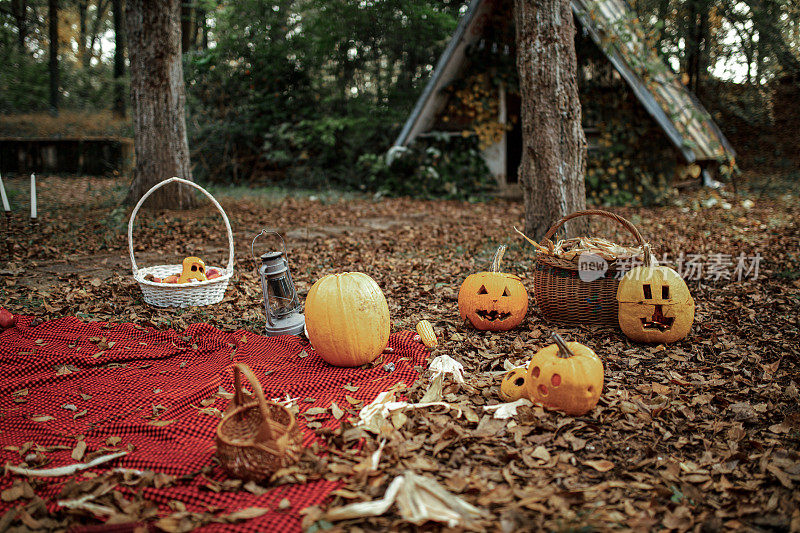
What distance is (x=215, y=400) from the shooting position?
115 inches

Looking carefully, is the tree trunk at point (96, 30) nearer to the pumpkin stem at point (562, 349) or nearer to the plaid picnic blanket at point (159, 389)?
the plaid picnic blanket at point (159, 389)

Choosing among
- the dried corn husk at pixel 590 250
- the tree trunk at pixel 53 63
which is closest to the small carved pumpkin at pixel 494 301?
the dried corn husk at pixel 590 250

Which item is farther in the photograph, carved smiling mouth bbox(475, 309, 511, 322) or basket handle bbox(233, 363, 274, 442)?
carved smiling mouth bbox(475, 309, 511, 322)

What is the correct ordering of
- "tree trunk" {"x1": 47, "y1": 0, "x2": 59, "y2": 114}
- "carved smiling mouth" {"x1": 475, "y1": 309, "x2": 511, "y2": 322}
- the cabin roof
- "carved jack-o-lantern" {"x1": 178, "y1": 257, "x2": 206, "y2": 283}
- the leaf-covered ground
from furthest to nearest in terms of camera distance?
"tree trunk" {"x1": 47, "y1": 0, "x2": 59, "y2": 114}
the cabin roof
"carved jack-o-lantern" {"x1": 178, "y1": 257, "x2": 206, "y2": 283}
"carved smiling mouth" {"x1": 475, "y1": 309, "x2": 511, "y2": 322}
the leaf-covered ground

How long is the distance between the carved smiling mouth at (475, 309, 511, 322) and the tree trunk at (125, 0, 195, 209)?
6.28m

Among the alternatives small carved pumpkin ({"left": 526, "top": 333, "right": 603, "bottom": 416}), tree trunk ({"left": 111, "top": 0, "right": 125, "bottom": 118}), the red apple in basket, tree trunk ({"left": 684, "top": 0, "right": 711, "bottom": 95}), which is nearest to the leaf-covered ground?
small carved pumpkin ({"left": 526, "top": 333, "right": 603, "bottom": 416})

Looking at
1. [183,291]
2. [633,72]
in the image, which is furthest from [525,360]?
[633,72]

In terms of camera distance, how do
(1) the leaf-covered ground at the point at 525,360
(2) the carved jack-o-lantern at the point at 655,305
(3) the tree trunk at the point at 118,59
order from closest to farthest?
1. (1) the leaf-covered ground at the point at 525,360
2. (2) the carved jack-o-lantern at the point at 655,305
3. (3) the tree trunk at the point at 118,59

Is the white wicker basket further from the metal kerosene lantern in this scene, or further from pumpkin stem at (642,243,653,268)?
pumpkin stem at (642,243,653,268)

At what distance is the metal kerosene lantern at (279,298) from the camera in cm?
373

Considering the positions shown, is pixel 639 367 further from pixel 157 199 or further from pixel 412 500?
pixel 157 199

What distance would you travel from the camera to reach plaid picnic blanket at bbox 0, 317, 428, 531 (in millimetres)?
2150

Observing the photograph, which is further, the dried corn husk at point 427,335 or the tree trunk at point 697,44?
the tree trunk at point 697,44

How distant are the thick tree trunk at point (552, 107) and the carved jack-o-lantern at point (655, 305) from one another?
229 cm
